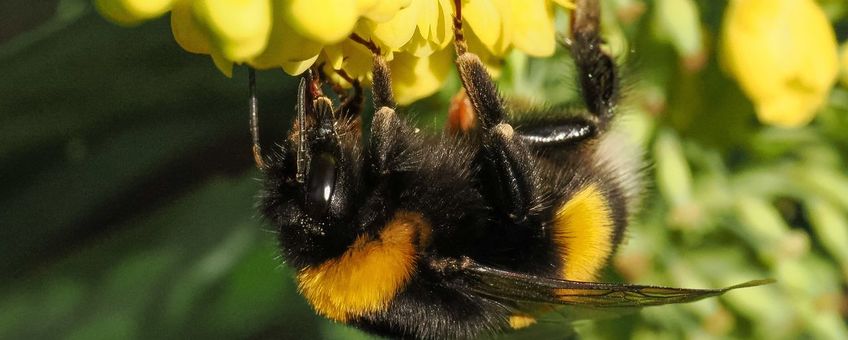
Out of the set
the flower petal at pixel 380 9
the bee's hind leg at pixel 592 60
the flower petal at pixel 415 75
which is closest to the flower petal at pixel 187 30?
the flower petal at pixel 380 9

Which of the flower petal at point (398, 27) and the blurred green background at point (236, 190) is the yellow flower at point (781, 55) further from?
the flower petal at point (398, 27)

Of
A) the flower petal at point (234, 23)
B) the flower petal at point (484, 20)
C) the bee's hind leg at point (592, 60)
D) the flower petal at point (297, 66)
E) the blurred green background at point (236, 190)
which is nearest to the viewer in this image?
the flower petal at point (234, 23)

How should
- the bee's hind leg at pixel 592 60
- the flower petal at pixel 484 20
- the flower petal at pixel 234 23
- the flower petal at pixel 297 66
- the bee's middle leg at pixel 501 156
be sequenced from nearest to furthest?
the flower petal at pixel 234 23 → the flower petal at pixel 297 66 → the flower petal at pixel 484 20 → the bee's middle leg at pixel 501 156 → the bee's hind leg at pixel 592 60

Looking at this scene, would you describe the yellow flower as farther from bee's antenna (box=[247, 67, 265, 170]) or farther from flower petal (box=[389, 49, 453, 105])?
bee's antenna (box=[247, 67, 265, 170])

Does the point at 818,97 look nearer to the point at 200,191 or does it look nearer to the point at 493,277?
the point at 493,277

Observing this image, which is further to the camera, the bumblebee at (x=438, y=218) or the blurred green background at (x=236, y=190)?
the blurred green background at (x=236, y=190)

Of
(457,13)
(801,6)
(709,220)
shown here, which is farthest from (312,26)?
(709,220)

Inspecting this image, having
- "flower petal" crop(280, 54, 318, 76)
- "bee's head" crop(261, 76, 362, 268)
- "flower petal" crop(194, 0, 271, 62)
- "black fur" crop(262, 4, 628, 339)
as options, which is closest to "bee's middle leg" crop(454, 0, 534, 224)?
"black fur" crop(262, 4, 628, 339)
